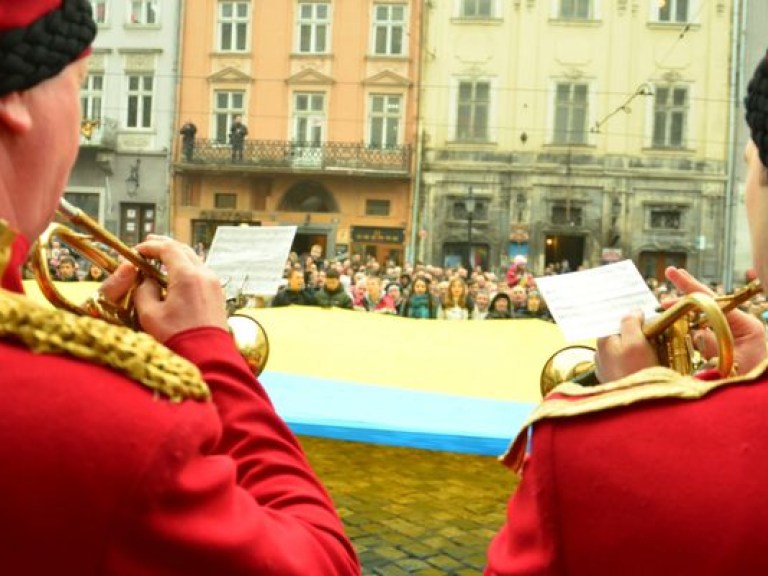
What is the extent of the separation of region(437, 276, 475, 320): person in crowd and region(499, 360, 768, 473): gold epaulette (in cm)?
788

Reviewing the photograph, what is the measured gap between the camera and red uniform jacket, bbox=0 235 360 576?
63cm

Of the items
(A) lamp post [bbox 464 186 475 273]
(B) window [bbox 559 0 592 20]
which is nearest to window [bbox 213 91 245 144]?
(A) lamp post [bbox 464 186 475 273]

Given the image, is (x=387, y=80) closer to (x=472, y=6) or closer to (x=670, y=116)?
(x=472, y=6)

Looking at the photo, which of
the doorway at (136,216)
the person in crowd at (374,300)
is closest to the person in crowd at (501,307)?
the person in crowd at (374,300)

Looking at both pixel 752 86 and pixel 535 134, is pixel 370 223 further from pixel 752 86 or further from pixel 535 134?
pixel 752 86

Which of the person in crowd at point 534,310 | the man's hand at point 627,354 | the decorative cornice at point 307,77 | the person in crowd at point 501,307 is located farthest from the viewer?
the decorative cornice at point 307,77

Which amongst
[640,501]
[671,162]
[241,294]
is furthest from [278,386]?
[671,162]

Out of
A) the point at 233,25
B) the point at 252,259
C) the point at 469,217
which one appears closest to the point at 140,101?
the point at 233,25

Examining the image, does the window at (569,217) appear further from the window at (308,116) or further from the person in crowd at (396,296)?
the person in crowd at (396,296)

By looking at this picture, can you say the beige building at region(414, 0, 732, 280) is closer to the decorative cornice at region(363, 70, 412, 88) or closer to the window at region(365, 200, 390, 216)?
the decorative cornice at region(363, 70, 412, 88)

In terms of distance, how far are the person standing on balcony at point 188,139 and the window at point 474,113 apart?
6290mm

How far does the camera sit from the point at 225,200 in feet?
71.7

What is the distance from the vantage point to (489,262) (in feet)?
66.9

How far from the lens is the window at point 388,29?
2122 centimetres
